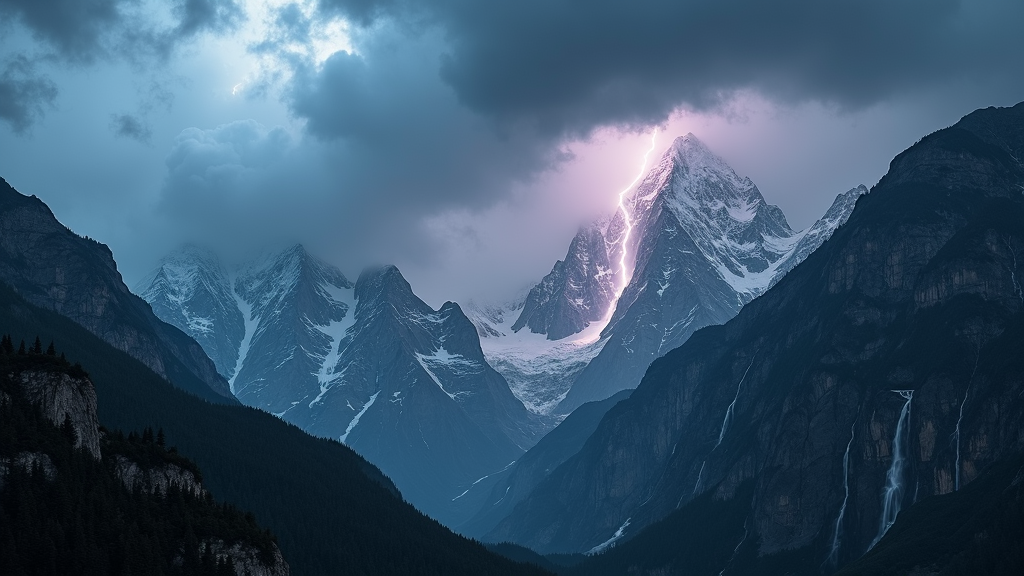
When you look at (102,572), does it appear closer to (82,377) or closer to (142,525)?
(142,525)

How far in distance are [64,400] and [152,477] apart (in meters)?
14.1

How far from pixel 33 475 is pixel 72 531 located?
796 cm

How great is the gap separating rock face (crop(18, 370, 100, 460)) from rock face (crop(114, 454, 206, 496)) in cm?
365

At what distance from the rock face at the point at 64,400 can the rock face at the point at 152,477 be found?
3.65 metres

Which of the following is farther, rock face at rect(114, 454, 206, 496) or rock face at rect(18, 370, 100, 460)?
rock face at rect(114, 454, 206, 496)

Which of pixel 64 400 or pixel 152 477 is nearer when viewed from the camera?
pixel 64 400

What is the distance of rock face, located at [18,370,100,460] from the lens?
151500 mm

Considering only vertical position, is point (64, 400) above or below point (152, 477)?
above

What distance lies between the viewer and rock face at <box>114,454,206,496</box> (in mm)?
156500

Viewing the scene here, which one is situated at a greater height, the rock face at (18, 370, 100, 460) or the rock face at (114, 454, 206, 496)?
the rock face at (18, 370, 100, 460)

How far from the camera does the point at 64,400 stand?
152875 millimetres

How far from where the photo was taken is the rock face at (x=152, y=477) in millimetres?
156500

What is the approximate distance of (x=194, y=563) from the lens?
145375 millimetres

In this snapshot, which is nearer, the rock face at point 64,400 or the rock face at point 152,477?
the rock face at point 64,400
